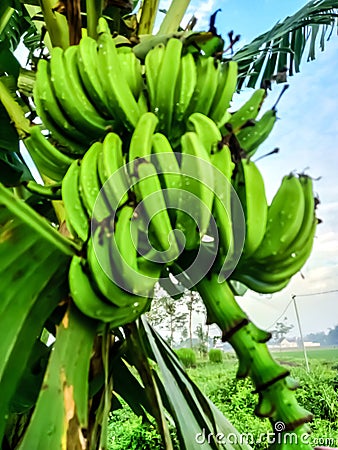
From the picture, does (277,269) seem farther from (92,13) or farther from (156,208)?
(92,13)

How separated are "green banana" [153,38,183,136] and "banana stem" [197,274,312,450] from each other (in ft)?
0.61

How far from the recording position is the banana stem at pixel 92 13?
23.2 inches

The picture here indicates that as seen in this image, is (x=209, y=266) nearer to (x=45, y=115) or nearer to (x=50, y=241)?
(x=50, y=241)

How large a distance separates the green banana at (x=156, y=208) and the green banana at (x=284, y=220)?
0.07 metres

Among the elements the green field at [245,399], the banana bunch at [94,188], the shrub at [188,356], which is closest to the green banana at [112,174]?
the banana bunch at [94,188]

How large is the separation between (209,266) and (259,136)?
0.53 ft

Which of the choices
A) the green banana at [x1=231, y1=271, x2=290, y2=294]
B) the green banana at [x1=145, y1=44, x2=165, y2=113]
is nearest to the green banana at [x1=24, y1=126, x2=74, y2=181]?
the green banana at [x1=145, y1=44, x2=165, y2=113]

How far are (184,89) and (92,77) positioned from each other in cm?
9

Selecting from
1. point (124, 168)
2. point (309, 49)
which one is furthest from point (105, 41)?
point (309, 49)

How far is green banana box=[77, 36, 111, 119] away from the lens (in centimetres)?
45

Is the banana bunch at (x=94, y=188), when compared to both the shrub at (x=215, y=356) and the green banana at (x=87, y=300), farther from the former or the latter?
the shrub at (x=215, y=356)

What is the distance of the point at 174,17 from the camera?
651 mm

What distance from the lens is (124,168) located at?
400mm

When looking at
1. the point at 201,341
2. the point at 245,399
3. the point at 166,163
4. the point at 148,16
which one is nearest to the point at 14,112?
the point at 148,16
